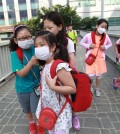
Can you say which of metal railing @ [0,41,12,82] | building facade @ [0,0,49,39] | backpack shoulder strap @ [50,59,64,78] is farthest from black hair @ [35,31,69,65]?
building facade @ [0,0,49,39]

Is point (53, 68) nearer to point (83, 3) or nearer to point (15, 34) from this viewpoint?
point (15, 34)

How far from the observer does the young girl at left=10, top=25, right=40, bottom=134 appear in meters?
2.56

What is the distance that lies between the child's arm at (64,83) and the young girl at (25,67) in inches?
15.4

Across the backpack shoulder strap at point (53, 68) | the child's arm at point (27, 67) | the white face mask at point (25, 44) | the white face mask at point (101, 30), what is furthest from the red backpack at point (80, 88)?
the white face mask at point (101, 30)

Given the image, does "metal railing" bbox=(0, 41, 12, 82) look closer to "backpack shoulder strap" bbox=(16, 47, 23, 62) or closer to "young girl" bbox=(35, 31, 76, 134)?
"backpack shoulder strap" bbox=(16, 47, 23, 62)

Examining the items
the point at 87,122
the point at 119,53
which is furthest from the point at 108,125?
the point at 119,53

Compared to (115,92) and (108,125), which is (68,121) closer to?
(108,125)

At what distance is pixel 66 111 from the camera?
224 cm

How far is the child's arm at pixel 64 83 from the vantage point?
2.06 metres

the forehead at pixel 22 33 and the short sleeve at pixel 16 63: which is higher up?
the forehead at pixel 22 33

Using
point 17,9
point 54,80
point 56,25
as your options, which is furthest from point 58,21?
point 17,9

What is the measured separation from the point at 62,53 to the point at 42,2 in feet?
187

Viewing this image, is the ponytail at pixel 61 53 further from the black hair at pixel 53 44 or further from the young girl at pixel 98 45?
the young girl at pixel 98 45

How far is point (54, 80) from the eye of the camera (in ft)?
6.84
